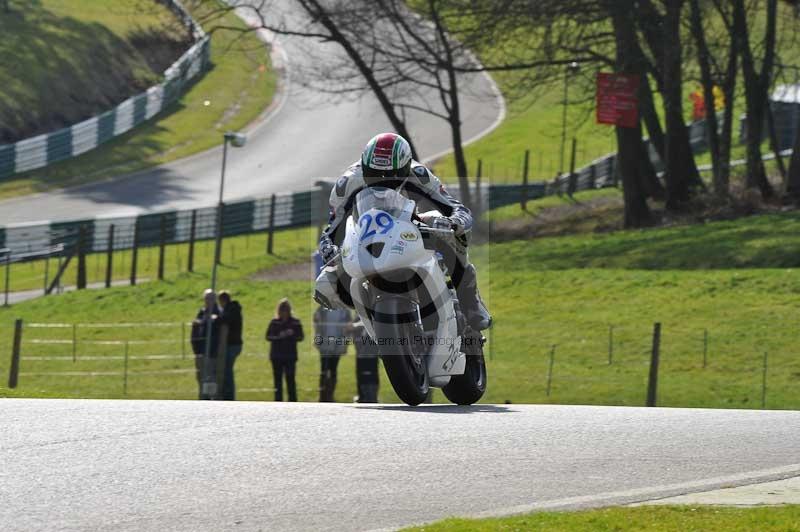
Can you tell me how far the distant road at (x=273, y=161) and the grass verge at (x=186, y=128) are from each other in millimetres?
849

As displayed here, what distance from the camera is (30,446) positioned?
8.55m

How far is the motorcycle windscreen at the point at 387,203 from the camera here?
1092 cm

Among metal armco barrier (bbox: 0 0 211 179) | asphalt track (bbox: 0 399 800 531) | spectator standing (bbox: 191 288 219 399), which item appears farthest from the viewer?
metal armco barrier (bbox: 0 0 211 179)

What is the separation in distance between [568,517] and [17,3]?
6377 centimetres

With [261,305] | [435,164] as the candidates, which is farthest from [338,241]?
[435,164]

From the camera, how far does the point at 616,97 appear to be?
35.2 m

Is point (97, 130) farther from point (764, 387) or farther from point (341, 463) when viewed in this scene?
point (341, 463)

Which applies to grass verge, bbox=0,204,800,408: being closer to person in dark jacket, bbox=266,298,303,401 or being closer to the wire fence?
the wire fence

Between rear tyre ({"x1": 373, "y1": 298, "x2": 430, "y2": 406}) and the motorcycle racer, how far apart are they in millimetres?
646

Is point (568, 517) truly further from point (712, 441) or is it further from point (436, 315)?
point (436, 315)

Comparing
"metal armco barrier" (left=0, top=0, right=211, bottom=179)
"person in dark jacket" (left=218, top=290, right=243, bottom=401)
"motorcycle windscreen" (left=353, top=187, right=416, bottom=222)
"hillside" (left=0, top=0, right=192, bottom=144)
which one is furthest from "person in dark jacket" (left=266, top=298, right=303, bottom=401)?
"hillside" (left=0, top=0, right=192, bottom=144)

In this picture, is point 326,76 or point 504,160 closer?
point 326,76

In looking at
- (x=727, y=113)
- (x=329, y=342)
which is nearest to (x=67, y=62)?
(x=727, y=113)

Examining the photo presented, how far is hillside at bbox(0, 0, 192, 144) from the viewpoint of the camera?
187 feet
